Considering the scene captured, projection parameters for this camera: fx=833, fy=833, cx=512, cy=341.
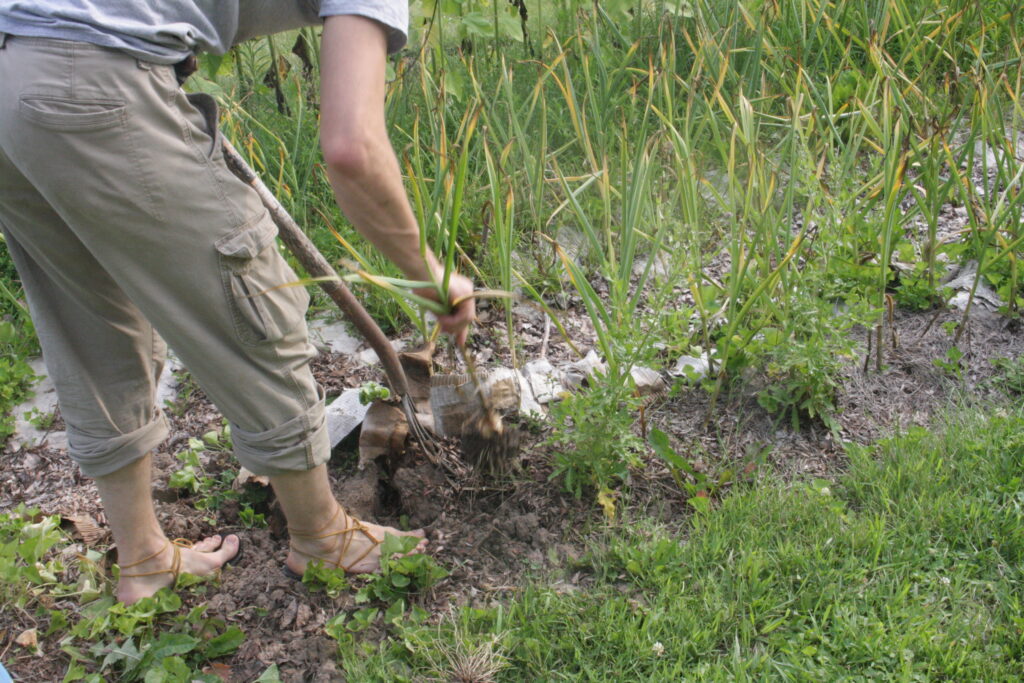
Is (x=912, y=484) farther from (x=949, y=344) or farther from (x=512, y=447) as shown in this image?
(x=512, y=447)

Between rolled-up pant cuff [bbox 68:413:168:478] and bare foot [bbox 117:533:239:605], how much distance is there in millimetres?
252

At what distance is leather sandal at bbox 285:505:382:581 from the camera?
2.04 m

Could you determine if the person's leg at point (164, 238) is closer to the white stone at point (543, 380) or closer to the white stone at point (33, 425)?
the white stone at point (543, 380)

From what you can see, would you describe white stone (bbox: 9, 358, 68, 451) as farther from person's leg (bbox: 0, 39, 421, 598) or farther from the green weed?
person's leg (bbox: 0, 39, 421, 598)

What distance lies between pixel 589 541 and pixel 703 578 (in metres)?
0.30

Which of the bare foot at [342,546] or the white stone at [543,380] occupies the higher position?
the white stone at [543,380]

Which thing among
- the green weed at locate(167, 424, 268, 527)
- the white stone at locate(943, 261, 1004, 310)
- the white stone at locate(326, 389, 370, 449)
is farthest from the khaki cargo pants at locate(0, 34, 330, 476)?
the white stone at locate(943, 261, 1004, 310)

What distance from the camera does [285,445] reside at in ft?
5.85

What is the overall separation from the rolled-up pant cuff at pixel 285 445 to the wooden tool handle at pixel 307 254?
314 mm

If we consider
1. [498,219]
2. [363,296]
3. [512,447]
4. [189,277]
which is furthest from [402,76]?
[189,277]

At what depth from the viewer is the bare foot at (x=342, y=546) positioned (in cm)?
205

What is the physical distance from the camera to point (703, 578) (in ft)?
6.38

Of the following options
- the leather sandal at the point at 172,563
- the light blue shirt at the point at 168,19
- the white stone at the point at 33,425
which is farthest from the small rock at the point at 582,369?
the white stone at the point at 33,425

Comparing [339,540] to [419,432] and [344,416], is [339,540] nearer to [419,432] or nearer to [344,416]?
[419,432]
